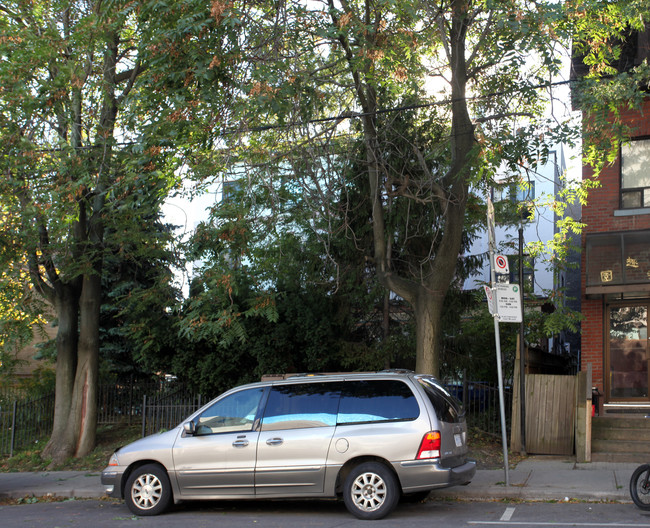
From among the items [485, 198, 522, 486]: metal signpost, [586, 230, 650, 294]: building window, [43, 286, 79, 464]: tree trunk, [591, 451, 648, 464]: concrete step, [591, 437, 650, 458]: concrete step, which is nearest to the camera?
[485, 198, 522, 486]: metal signpost

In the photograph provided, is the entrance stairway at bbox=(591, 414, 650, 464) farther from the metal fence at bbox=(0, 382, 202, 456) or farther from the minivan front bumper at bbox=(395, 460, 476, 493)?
the metal fence at bbox=(0, 382, 202, 456)

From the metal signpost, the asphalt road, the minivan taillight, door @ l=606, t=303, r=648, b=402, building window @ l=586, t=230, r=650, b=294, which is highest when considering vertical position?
building window @ l=586, t=230, r=650, b=294

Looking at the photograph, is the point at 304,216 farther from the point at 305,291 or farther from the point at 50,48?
the point at 50,48

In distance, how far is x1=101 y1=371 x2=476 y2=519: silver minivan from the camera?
8039 millimetres

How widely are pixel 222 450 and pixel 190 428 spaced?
0.55 metres

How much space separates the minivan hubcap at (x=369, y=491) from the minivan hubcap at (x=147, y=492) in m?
2.66

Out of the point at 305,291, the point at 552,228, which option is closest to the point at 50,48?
the point at 305,291

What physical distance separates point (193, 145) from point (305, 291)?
18.4 feet

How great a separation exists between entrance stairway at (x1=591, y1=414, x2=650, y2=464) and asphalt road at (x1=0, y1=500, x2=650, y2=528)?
3105 millimetres

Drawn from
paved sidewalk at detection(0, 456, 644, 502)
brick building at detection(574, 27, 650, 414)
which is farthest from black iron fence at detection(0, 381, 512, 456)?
paved sidewalk at detection(0, 456, 644, 502)

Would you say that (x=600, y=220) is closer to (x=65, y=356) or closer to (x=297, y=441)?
(x=297, y=441)

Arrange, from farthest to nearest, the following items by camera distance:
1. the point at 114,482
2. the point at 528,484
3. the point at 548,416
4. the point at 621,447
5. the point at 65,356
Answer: the point at 65,356
the point at 548,416
the point at 621,447
the point at 528,484
the point at 114,482

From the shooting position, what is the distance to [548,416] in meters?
12.3

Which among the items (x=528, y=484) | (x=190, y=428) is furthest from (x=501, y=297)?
(x=190, y=428)
